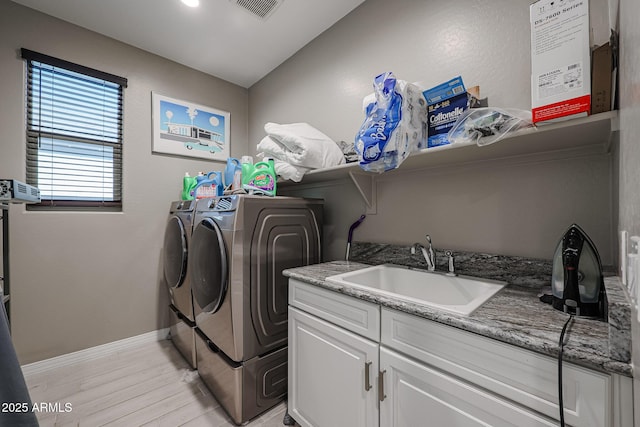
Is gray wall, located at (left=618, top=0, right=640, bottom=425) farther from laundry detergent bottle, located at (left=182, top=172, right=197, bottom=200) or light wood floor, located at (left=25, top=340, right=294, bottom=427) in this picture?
laundry detergent bottle, located at (left=182, top=172, right=197, bottom=200)

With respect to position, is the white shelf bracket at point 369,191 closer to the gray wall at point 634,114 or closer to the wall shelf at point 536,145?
the wall shelf at point 536,145

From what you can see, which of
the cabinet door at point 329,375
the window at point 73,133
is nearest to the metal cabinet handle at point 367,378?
the cabinet door at point 329,375

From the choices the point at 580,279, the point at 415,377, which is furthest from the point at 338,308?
the point at 580,279

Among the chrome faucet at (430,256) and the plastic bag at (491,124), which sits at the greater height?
the plastic bag at (491,124)

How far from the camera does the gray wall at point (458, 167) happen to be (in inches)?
44.0

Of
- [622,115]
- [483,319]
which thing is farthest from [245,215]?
A: [622,115]

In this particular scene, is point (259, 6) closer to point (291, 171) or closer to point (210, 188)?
point (291, 171)

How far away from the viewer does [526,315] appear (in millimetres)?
826

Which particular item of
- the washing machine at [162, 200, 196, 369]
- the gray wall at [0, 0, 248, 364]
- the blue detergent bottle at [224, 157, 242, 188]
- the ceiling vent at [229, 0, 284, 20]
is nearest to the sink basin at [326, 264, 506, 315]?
the blue detergent bottle at [224, 157, 242, 188]

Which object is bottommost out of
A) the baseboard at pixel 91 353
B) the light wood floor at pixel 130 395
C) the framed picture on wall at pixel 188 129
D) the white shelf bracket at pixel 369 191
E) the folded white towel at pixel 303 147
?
the light wood floor at pixel 130 395

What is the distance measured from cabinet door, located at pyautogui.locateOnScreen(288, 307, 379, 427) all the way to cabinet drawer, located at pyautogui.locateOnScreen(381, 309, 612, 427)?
0.67 feet

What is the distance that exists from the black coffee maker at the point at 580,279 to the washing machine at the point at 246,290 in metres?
1.33

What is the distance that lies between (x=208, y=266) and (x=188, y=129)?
1722 millimetres

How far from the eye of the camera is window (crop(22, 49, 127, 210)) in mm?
1993
